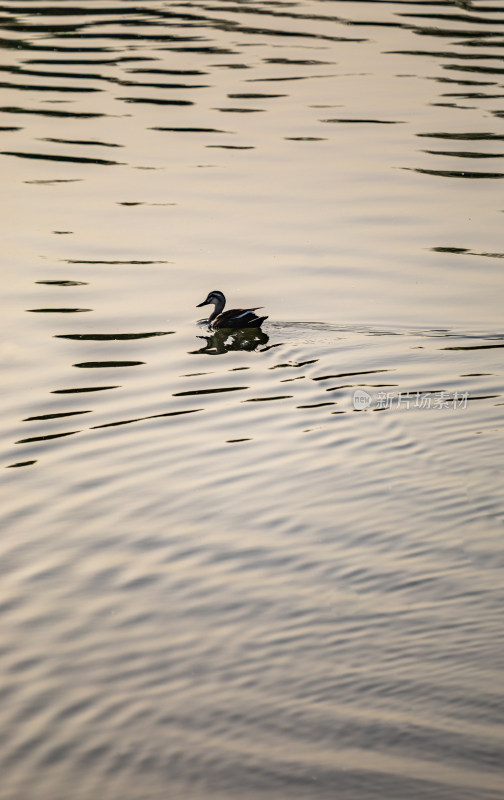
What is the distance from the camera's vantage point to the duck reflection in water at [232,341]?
42.6ft

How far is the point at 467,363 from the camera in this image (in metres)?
12.0

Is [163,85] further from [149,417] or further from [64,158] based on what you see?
[149,417]

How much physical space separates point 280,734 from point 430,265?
31.8 ft

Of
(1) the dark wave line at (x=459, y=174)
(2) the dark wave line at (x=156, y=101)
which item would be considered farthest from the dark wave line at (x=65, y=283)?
(2) the dark wave line at (x=156, y=101)

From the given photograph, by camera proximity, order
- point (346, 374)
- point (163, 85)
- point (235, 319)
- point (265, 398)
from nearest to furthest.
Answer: point (265, 398)
point (346, 374)
point (235, 319)
point (163, 85)

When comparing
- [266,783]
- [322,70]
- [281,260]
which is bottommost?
[266,783]

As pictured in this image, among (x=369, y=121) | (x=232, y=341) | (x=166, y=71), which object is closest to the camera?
(x=232, y=341)

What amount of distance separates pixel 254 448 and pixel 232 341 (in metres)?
3.22

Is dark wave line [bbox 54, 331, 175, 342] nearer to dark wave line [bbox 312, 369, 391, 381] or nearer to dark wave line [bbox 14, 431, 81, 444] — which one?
dark wave line [bbox 312, 369, 391, 381]

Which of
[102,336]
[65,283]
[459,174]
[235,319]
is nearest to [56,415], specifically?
[102,336]

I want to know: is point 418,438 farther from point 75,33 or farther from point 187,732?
point 75,33

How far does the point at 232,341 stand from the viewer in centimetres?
1317

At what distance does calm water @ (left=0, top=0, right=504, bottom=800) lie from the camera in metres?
6.51

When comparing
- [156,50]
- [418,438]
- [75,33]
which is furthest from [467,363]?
[75,33]
